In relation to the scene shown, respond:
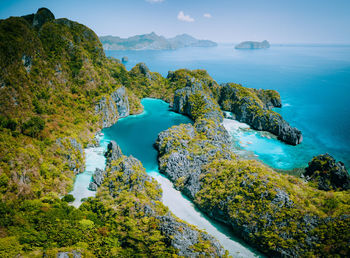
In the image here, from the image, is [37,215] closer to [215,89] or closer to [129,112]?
[129,112]

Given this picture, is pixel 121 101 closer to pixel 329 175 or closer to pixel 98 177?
pixel 98 177

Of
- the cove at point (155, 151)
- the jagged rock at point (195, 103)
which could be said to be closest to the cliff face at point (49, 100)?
the cove at point (155, 151)

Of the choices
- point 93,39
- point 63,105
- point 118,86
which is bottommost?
Result: point 63,105

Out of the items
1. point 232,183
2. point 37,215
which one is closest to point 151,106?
point 232,183

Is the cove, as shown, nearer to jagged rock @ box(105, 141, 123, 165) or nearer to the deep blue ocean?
jagged rock @ box(105, 141, 123, 165)

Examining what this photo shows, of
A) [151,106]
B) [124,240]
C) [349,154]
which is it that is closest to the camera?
[124,240]
